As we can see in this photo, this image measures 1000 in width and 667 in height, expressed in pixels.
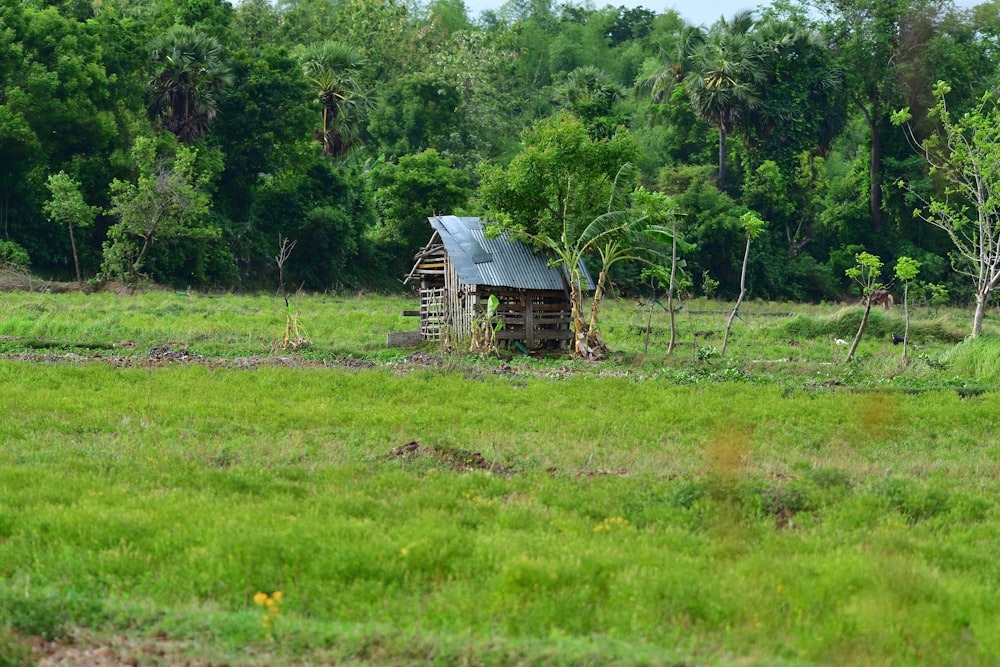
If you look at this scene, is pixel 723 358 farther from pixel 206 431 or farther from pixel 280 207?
pixel 280 207

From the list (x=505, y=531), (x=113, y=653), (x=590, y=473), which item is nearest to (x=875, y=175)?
(x=590, y=473)

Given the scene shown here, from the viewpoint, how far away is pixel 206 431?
49.9ft

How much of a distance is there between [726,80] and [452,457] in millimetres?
47200

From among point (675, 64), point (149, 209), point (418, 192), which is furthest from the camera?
point (675, 64)

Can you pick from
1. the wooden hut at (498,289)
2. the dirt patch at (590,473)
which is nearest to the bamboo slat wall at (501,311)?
the wooden hut at (498,289)

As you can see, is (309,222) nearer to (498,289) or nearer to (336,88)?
(336,88)

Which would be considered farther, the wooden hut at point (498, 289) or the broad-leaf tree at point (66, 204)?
the broad-leaf tree at point (66, 204)

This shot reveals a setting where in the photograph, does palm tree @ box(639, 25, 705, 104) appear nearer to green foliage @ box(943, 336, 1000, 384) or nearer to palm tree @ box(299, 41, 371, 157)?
palm tree @ box(299, 41, 371, 157)

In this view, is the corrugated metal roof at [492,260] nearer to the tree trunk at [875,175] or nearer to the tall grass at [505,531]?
the tall grass at [505,531]

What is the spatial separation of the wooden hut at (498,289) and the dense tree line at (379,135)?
1327 centimetres

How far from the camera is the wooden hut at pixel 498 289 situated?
2905 centimetres

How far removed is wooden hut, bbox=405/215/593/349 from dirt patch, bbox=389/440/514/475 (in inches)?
567

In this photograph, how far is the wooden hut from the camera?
2905cm

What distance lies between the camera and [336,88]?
5559 centimetres
